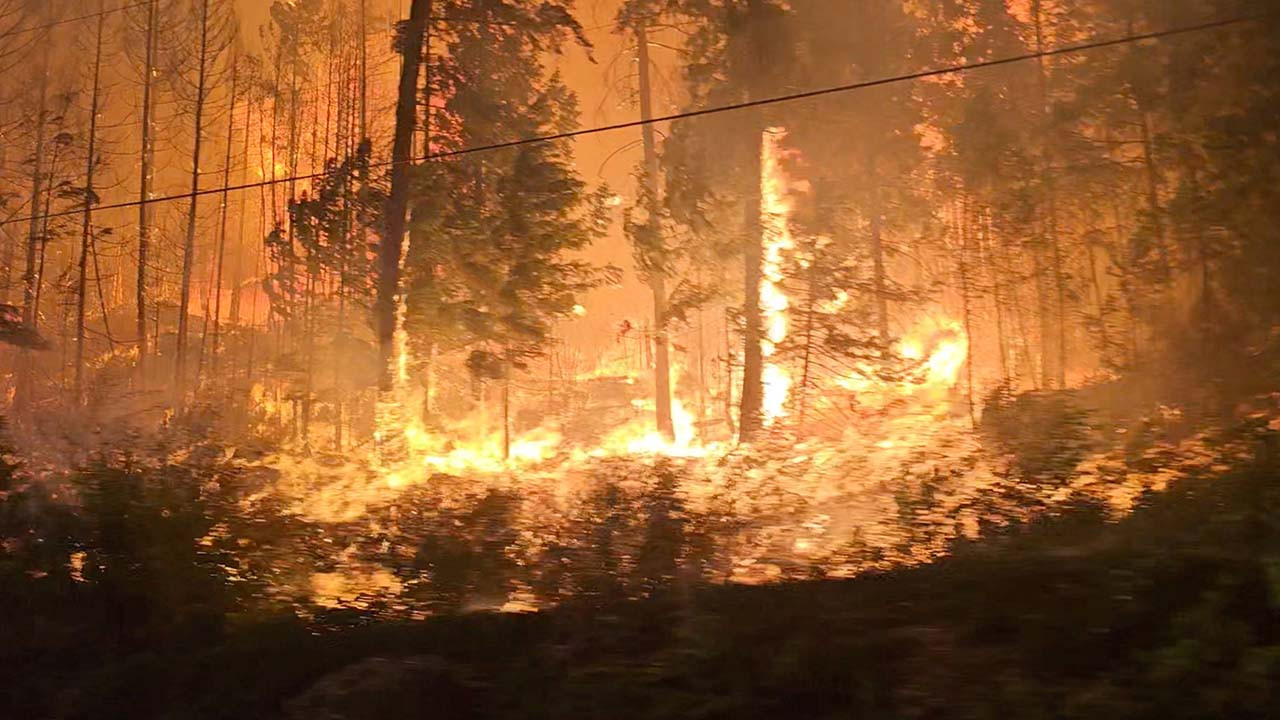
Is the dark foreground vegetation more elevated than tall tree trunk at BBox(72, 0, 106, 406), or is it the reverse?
tall tree trunk at BBox(72, 0, 106, 406)

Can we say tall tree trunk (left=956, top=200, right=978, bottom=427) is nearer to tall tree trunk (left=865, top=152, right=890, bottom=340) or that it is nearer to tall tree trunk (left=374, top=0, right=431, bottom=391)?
tall tree trunk (left=865, top=152, right=890, bottom=340)

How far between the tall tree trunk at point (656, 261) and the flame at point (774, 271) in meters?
1.71

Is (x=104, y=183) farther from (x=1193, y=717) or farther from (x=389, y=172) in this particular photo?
(x=1193, y=717)

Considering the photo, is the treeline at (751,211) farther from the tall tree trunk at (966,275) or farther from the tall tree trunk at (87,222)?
the tall tree trunk at (87,222)

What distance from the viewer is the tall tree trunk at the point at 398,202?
46.1 feet

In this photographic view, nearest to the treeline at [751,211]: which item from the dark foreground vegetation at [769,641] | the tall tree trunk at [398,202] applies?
the tall tree trunk at [398,202]

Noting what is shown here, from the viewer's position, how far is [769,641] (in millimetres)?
5438

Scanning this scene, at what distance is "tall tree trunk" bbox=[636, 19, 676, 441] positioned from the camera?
14.2m

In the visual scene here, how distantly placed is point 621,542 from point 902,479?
9.89 ft

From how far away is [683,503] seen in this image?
27.3 feet

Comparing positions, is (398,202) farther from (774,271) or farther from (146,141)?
(146,141)

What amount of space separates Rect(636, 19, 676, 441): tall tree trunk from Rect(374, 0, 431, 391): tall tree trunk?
13.0 feet

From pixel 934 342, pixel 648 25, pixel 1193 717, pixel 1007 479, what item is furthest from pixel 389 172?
pixel 1193 717

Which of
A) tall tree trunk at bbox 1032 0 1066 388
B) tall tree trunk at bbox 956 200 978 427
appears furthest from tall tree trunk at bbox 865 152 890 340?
tall tree trunk at bbox 1032 0 1066 388
